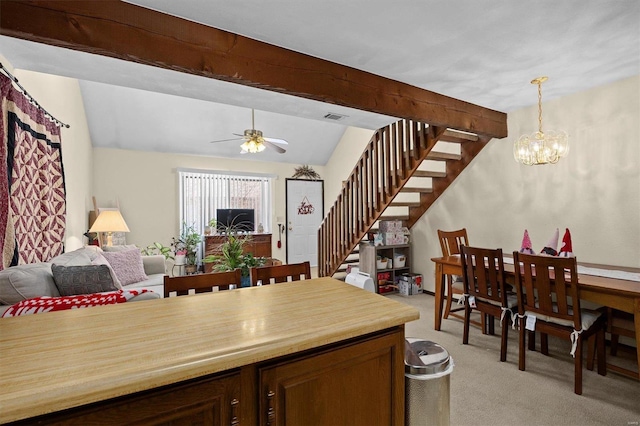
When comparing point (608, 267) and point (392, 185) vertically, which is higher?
point (392, 185)

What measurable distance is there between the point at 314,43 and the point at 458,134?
2.36m

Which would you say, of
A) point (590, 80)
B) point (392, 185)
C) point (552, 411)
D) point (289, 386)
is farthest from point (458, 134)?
point (289, 386)

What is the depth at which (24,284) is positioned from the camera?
1839mm

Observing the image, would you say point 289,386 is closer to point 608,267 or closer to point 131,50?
point 131,50

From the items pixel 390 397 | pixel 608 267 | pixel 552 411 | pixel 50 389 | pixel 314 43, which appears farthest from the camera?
pixel 608 267

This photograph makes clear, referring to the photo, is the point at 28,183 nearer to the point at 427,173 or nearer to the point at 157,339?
the point at 157,339

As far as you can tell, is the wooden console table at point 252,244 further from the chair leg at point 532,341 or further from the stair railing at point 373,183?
the chair leg at point 532,341

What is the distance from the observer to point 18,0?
1.52 metres

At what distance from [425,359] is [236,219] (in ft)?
19.1

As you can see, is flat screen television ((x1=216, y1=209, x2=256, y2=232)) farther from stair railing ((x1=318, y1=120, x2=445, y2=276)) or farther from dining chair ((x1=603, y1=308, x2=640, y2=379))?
dining chair ((x1=603, y1=308, x2=640, y2=379))

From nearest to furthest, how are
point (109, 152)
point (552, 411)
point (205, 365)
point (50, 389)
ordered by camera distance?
point (50, 389) < point (205, 365) < point (552, 411) < point (109, 152)

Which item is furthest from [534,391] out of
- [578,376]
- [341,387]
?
[341,387]

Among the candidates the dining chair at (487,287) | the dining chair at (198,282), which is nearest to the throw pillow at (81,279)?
the dining chair at (198,282)

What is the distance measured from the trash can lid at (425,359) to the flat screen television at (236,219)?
545 centimetres
